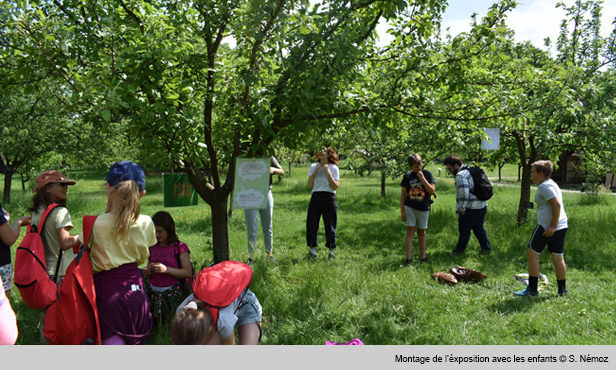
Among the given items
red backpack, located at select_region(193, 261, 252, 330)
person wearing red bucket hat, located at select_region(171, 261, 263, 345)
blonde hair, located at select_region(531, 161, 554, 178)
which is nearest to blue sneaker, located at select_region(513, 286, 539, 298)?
blonde hair, located at select_region(531, 161, 554, 178)

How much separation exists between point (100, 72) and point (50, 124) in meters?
11.1

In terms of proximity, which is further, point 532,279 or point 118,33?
point 532,279

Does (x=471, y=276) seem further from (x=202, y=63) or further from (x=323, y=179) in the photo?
(x=202, y=63)

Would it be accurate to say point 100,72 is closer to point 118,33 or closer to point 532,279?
point 118,33

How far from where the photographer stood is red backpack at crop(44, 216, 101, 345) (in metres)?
2.43

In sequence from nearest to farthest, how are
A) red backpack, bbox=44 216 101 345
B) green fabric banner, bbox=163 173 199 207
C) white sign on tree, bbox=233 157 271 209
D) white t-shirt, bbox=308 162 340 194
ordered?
red backpack, bbox=44 216 101 345, white sign on tree, bbox=233 157 271 209, green fabric banner, bbox=163 173 199 207, white t-shirt, bbox=308 162 340 194

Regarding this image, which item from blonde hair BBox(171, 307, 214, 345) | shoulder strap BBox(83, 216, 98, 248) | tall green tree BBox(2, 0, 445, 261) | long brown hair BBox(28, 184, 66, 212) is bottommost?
blonde hair BBox(171, 307, 214, 345)

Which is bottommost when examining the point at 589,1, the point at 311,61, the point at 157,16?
the point at 311,61

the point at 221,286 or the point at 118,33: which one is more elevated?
the point at 118,33

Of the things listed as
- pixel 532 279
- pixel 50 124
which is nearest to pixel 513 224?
pixel 532 279

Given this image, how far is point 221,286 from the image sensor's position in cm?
249

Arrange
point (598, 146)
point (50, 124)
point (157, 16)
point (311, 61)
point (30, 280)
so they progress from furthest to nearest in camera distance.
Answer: point (50, 124), point (598, 146), point (157, 16), point (311, 61), point (30, 280)

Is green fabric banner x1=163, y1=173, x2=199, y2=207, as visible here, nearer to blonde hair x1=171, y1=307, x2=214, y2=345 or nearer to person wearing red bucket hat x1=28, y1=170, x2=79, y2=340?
person wearing red bucket hat x1=28, y1=170, x2=79, y2=340

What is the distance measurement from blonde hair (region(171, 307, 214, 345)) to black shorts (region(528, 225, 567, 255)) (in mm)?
3916
